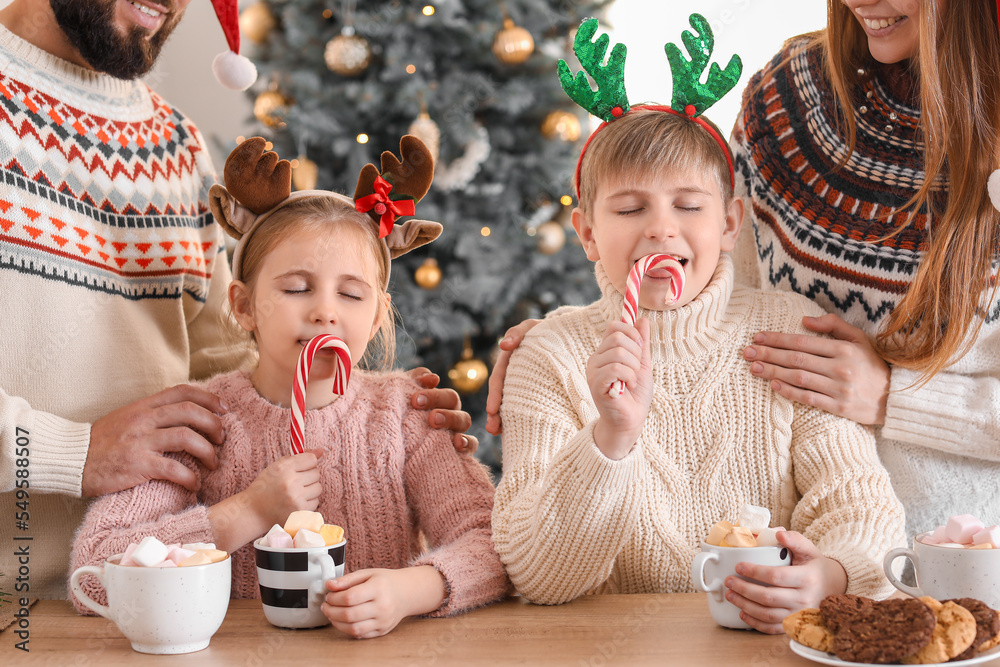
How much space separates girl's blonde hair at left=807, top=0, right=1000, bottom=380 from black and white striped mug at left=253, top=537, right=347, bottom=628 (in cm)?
112

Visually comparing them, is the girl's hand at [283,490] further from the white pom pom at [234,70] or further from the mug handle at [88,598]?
the white pom pom at [234,70]

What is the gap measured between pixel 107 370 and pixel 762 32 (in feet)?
11.5

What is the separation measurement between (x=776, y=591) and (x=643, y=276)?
58 centimetres

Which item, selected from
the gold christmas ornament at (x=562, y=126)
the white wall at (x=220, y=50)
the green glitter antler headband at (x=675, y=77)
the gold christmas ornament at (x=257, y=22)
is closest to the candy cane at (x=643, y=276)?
the green glitter antler headband at (x=675, y=77)

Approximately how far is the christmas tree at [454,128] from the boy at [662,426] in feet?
6.76

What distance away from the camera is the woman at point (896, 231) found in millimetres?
1481

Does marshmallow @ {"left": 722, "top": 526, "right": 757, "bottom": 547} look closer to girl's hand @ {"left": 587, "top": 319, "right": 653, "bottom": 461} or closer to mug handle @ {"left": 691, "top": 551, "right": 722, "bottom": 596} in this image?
mug handle @ {"left": 691, "top": 551, "right": 722, "bottom": 596}

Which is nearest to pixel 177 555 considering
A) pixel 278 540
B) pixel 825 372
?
pixel 278 540

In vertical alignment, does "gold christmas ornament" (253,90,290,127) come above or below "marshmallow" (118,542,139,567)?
above

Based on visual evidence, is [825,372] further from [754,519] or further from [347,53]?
[347,53]

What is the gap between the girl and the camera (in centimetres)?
144

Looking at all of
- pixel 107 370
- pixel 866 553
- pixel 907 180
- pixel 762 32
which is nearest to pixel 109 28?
pixel 107 370

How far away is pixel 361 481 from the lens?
1.60 meters

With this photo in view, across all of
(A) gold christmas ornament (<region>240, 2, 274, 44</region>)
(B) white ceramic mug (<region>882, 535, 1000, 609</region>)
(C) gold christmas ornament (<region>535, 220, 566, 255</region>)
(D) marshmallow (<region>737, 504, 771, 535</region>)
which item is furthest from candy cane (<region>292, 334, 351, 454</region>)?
(A) gold christmas ornament (<region>240, 2, 274, 44</region>)
